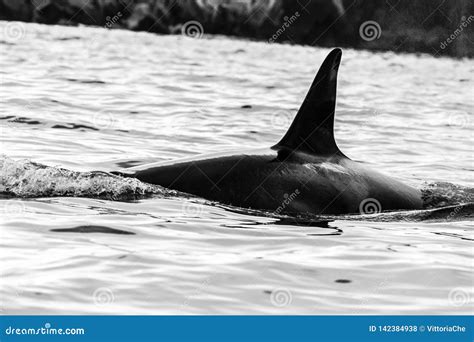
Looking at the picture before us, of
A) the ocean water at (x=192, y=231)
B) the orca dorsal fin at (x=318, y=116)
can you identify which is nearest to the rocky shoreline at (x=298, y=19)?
the ocean water at (x=192, y=231)

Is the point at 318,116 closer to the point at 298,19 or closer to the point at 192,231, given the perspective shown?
the point at 192,231

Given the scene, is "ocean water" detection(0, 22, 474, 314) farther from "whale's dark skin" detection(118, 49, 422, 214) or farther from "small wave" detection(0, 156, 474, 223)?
"whale's dark skin" detection(118, 49, 422, 214)

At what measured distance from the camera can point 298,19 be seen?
83312 mm

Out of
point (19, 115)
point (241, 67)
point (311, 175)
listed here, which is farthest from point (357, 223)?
point (241, 67)

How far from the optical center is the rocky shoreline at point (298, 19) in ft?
222

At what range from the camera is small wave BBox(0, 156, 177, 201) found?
9.93 m

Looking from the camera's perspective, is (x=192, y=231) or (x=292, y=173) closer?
(x=192, y=231)

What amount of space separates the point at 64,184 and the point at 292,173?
2.36 meters

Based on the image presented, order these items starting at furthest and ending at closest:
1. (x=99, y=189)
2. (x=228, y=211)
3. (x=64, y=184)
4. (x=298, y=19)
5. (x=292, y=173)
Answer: (x=298, y=19)
(x=64, y=184)
(x=99, y=189)
(x=292, y=173)
(x=228, y=211)

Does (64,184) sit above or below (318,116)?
below

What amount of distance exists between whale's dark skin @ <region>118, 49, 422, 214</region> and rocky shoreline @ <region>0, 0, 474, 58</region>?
2048 inches

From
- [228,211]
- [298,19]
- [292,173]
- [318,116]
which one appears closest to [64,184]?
[228,211]

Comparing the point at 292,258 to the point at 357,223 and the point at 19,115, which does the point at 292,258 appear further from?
the point at 19,115
